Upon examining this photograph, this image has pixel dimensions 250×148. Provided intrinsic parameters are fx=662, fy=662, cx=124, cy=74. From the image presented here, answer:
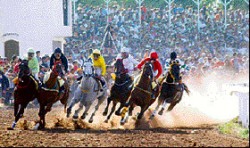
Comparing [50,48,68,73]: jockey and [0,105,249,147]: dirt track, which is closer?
[0,105,249,147]: dirt track

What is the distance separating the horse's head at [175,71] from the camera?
61.4ft

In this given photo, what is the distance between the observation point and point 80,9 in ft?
142

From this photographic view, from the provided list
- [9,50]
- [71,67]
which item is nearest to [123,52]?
[71,67]

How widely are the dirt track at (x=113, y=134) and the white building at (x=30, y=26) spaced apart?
1570cm

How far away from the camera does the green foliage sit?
14800 millimetres

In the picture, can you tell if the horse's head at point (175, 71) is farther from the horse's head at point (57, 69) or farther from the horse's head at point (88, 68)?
the horse's head at point (57, 69)

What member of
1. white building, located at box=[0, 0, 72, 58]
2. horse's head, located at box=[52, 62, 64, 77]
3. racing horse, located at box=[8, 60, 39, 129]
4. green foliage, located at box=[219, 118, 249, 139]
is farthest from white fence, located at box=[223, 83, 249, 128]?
white building, located at box=[0, 0, 72, 58]

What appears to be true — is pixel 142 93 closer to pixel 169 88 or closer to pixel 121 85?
pixel 121 85

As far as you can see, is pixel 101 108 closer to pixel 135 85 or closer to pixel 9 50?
pixel 135 85

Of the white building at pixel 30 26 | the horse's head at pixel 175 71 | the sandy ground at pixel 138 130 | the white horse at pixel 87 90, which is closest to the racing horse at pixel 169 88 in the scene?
the horse's head at pixel 175 71

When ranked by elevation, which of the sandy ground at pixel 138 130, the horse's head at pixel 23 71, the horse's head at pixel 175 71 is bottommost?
the sandy ground at pixel 138 130

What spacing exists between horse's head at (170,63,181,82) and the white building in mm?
18015

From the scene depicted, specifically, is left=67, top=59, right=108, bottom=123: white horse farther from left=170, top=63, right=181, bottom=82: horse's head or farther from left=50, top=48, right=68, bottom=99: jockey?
left=170, top=63, right=181, bottom=82: horse's head

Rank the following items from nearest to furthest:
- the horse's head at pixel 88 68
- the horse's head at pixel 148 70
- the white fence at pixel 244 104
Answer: the white fence at pixel 244 104
the horse's head at pixel 148 70
the horse's head at pixel 88 68
